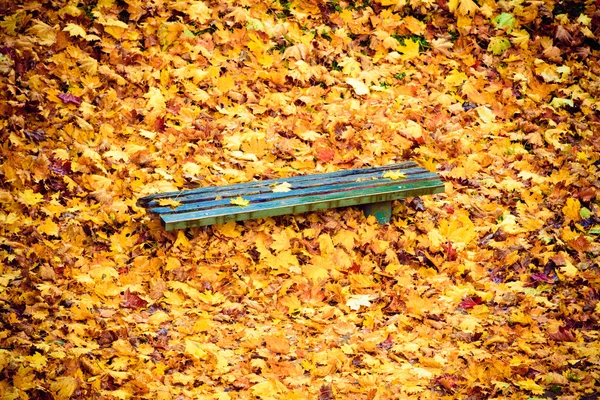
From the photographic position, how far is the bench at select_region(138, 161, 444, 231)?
425cm

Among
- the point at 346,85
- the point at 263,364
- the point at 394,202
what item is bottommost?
the point at 263,364

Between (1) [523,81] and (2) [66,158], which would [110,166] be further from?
(1) [523,81]

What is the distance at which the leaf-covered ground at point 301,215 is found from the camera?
3.61 m

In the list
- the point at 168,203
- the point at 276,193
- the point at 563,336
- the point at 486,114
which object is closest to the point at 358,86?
the point at 486,114

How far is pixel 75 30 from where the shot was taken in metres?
5.23

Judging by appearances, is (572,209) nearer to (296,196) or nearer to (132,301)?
(296,196)

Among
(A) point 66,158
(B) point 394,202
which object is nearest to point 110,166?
(A) point 66,158

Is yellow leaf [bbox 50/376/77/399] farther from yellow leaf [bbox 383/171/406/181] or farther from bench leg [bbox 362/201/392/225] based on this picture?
yellow leaf [bbox 383/171/406/181]

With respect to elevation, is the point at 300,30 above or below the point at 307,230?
above

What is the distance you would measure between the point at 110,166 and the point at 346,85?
2189 millimetres

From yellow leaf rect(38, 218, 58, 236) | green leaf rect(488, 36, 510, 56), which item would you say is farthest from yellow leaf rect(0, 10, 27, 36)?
green leaf rect(488, 36, 510, 56)

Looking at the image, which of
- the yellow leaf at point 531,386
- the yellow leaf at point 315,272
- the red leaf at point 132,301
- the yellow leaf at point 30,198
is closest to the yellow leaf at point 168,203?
the red leaf at point 132,301

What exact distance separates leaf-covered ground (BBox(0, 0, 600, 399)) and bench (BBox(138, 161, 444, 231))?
0.64 ft

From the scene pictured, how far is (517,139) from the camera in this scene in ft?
18.5
